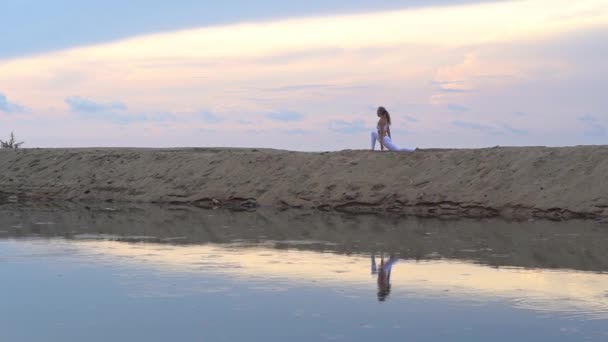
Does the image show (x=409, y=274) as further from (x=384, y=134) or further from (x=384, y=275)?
(x=384, y=134)

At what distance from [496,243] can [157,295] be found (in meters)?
7.33

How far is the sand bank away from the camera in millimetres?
21125

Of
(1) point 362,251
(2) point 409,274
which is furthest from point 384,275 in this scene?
(1) point 362,251

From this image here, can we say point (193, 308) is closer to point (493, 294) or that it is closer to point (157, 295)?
point (157, 295)

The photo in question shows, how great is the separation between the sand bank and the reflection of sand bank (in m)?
9.13

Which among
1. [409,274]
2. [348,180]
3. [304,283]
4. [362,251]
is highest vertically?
[348,180]

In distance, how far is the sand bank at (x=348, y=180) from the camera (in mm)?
21125

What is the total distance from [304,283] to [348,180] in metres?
14.3

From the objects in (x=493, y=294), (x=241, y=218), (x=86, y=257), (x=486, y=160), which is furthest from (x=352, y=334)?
(x=486, y=160)

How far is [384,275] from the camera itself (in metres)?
10.9

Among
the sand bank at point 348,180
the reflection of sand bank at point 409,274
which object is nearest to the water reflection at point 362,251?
the reflection of sand bank at point 409,274

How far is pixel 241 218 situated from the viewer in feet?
68.3

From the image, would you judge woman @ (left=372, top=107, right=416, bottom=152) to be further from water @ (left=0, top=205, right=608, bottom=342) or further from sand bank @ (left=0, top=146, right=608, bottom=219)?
water @ (left=0, top=205, right=608, bottom=342)

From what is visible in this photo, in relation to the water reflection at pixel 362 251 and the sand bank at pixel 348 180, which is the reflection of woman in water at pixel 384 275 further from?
the sand bank at pixel 348 180
